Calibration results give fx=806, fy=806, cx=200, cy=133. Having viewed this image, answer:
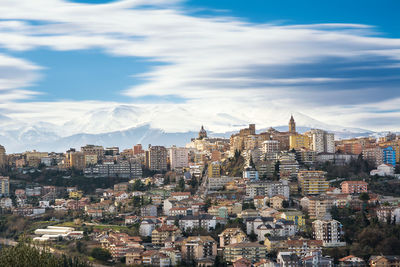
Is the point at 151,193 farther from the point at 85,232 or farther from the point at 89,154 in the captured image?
the point at 89,154

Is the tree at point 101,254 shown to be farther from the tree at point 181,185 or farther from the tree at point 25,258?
the tree at point 181,185

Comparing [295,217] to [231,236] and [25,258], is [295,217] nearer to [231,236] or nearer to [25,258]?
[231,236]

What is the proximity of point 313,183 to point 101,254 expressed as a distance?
41.0 feet

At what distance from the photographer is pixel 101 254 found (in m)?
29.9

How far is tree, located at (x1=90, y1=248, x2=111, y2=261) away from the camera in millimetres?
29812

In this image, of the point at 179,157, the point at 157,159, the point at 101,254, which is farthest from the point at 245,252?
the point at 179,157

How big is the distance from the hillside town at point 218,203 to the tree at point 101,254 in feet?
0.14

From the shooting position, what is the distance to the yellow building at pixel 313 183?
3797cm

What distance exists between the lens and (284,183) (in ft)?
125

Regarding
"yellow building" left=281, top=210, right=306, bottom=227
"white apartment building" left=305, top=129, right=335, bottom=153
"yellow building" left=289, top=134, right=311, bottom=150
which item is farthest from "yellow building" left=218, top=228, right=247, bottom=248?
"yellow building" left=289, top=134, right=311, bottom=150

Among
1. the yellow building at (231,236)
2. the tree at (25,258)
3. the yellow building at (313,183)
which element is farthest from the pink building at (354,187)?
the tree at (25,258)

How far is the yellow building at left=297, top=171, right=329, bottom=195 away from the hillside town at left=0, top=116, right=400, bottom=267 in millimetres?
54

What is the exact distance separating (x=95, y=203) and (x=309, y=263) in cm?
1668

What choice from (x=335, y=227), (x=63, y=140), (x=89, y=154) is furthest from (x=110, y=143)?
(x=335, y=227)
